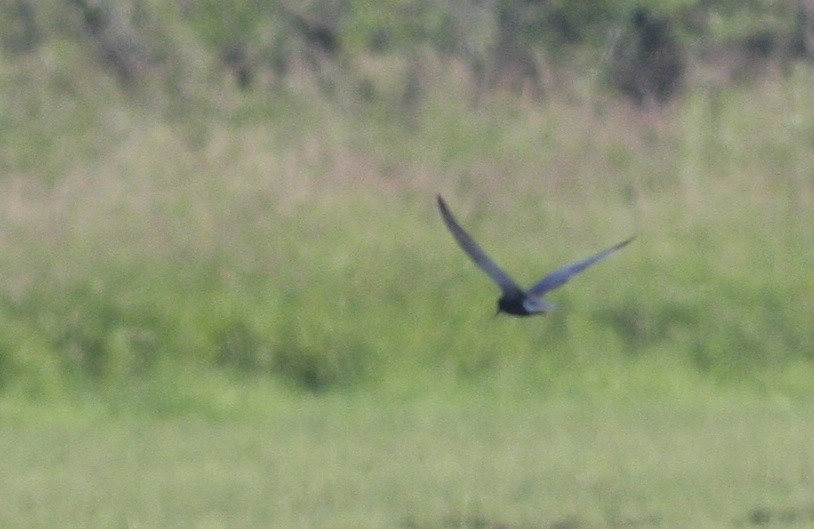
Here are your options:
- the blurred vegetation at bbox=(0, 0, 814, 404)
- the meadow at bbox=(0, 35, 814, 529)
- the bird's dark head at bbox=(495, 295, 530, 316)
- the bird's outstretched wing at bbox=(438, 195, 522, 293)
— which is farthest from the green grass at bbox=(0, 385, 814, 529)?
the bird's outstretched wing at bbox=(438, 195, 522, 293)

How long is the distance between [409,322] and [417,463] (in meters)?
2.23

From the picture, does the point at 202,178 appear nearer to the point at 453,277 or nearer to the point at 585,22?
the point at 453,277

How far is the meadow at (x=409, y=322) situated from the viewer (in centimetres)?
720

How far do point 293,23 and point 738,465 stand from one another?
10.0m

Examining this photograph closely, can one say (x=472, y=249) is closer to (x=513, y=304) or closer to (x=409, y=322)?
(x=513, y=304)

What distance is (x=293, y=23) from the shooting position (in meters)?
16.9

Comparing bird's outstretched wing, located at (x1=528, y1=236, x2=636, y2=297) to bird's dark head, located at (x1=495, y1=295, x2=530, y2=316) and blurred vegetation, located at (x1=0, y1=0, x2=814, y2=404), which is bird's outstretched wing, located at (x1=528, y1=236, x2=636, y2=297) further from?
blurred vegetation, located at (x1=0, y1=0, x2=814, y2=404)

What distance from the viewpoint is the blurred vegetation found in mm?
9852

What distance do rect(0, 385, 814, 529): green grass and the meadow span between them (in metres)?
0.03

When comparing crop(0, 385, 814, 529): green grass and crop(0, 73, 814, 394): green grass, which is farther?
crop(0, 73, 814, 394): green grass

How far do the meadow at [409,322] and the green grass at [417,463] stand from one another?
1.0 inches

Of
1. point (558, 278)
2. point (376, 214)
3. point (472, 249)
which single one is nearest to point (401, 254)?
point (376, 214)

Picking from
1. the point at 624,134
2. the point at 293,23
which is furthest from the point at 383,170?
the point at 293,23

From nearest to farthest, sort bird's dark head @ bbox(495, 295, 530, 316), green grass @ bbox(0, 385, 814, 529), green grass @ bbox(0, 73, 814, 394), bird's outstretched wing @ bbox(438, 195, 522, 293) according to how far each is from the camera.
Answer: bird's outstretched wing @ bbox(438, 195, 522, 293), green grass @ bbox(0, 385, 814, 529), bird's dark head @ bbox(495, 295, 530, 316), green grass @ bbox(0, 73, 814, 394)
